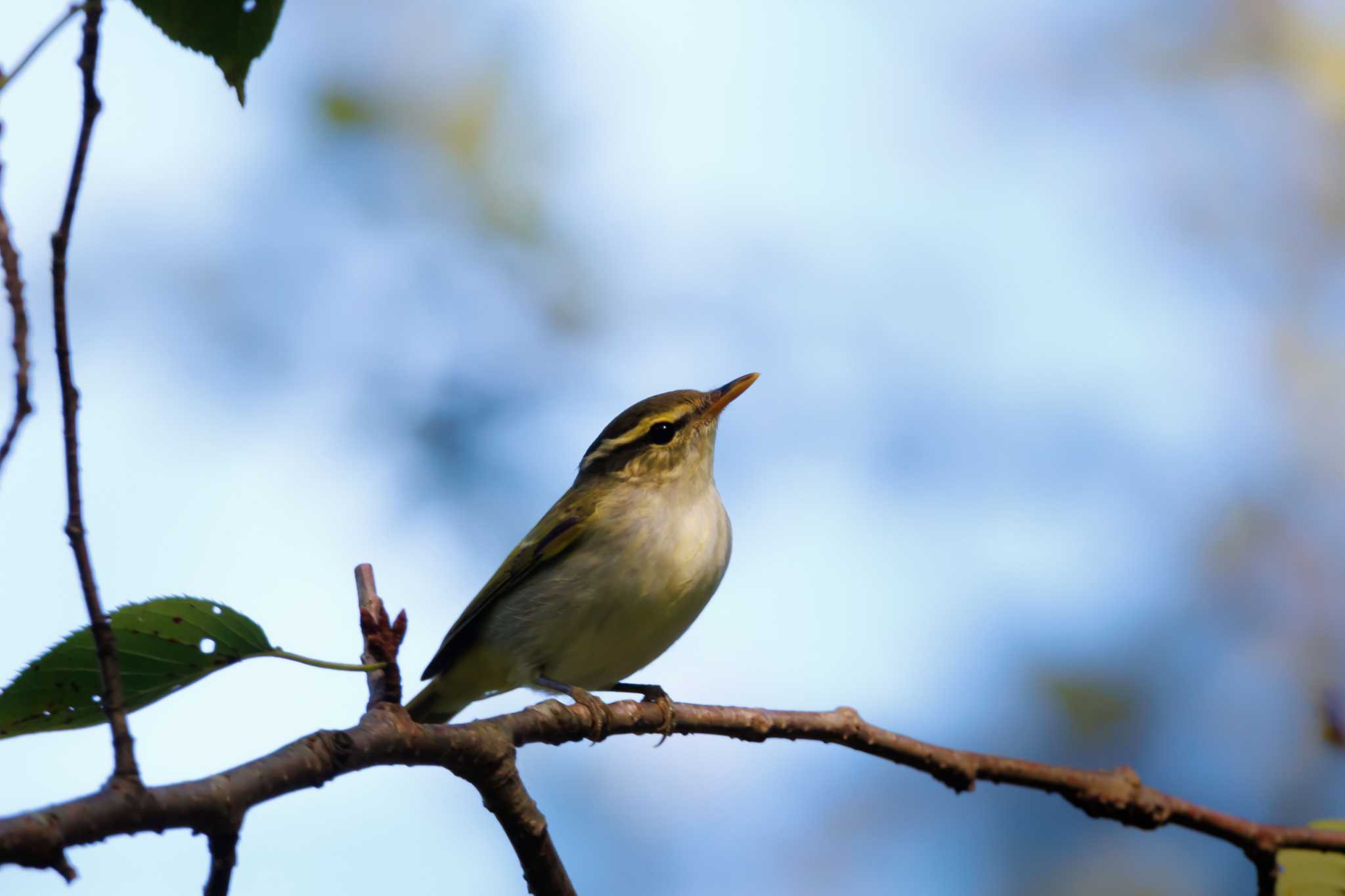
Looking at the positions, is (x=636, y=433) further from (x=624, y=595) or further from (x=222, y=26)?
(x=222, y=26)

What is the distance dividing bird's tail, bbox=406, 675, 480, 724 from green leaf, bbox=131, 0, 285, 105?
3697 millimetres

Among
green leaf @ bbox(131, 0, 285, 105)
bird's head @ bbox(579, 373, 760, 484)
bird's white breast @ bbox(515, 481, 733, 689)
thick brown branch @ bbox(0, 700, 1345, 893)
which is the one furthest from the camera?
bird's head @ bbox(579, 373, 760, 484)

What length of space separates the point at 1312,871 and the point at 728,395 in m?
3.67

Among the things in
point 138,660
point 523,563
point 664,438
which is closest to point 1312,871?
point 138,660

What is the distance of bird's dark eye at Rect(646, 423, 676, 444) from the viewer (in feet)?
19.0

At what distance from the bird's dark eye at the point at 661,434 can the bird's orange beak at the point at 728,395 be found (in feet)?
0.73

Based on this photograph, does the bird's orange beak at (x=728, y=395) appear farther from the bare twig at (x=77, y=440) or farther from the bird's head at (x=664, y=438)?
the bare twig at (x=77, y=440)

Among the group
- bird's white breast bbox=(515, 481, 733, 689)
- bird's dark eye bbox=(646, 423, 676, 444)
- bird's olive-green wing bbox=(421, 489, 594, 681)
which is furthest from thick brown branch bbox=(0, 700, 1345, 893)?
bird's dark eye bbox=(646, 423, 676, 444)

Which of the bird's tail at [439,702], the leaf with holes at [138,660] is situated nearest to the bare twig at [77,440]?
the leaf with holes at [138,660]

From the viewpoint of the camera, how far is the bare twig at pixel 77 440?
1.67 meters

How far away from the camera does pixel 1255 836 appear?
2777 millimetres

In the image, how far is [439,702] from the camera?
547 cm

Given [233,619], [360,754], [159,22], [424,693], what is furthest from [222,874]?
[424,693]

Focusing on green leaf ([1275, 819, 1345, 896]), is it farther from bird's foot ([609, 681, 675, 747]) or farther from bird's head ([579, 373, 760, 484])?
bird's head ([579, 373, 760, 484])
